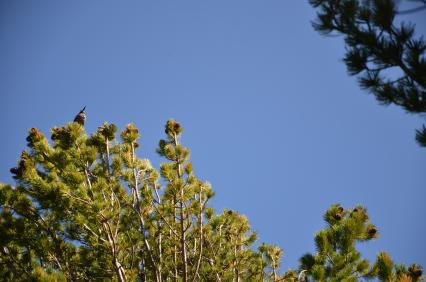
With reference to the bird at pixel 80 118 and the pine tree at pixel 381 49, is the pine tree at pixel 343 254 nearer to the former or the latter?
the pine tree at pixel 381 49

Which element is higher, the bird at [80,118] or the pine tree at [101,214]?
the bird at [80,118]

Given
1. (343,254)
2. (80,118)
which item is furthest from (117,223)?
(343,254)

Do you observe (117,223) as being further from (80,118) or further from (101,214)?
(80,118)

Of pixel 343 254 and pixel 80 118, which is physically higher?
pixel 80 118

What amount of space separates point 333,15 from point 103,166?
336 centimetres

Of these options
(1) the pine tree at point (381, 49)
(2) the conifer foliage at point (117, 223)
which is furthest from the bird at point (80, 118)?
(1) the pine tree at point (381, 49)

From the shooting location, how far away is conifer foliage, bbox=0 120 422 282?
3922mm

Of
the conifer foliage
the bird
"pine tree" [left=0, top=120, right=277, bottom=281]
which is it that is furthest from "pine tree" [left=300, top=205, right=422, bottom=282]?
the bird

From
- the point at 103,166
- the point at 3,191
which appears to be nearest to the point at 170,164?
the point at 103,166

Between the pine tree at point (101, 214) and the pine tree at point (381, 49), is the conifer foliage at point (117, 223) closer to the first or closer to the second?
the pine tree at point (101, 214)

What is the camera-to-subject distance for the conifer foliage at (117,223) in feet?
12.9

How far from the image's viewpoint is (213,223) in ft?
16.6

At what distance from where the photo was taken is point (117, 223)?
389 centimetres

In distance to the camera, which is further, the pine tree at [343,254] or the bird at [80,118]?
the bird at [80,118]
